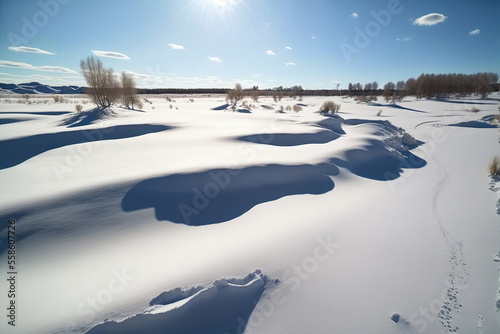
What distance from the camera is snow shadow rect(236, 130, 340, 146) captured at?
29.1 ft

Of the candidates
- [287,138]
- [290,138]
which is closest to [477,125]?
[290,138]

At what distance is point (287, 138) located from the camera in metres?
9.38

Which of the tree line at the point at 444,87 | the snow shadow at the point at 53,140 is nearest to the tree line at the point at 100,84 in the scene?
the snow shadow at the point at 53,140

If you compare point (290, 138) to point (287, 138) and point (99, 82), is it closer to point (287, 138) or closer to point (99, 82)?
point (287, 138)

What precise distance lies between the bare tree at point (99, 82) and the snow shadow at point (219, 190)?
1848 centimetres

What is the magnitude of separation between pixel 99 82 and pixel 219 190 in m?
19.7

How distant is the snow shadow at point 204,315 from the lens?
2256mm

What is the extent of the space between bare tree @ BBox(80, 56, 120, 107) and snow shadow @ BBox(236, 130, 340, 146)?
16.4 meters

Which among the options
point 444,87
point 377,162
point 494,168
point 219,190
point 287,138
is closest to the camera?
point 219,190

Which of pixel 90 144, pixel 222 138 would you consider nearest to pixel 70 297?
pixel 90 144

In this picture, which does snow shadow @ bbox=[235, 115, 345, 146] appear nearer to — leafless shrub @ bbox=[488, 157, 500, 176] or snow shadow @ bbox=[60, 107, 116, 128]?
leafless shrub @ bbox=[488, 157, 500, 176]

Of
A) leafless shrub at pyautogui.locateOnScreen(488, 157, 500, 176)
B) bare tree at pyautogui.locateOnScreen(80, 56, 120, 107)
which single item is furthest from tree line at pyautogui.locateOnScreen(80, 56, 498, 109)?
leafless shrub at pyautogui.locateOnScreen(488, 157, 500, 176)

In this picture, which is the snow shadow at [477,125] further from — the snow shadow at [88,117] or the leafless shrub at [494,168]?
the snow shadow at [88,117]

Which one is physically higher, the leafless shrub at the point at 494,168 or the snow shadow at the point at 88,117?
the snow shadow at the point at 88,117
